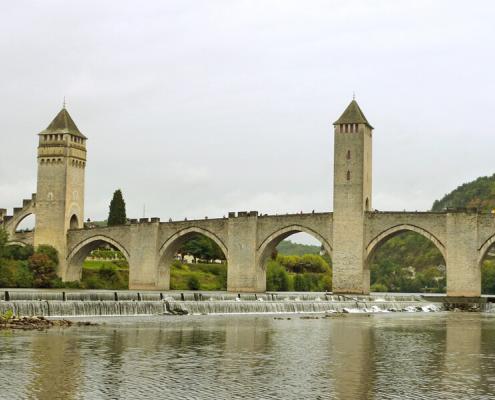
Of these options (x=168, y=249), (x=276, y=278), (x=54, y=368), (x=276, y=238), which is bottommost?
(x=54, y=368)

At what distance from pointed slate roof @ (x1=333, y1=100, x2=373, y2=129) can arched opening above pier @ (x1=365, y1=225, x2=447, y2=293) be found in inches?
1019

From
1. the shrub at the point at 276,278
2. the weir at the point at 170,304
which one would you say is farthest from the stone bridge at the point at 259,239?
the shrub at the point at 276,278

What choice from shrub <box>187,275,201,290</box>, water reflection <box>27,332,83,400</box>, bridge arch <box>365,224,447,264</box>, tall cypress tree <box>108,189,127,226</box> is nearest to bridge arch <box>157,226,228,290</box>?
shrub <box>187,275,201,290</box>

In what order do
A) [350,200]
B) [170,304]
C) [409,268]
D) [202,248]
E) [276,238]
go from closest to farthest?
[170,304] → [350,200] → [276,238] → [202,248] → [409,268]

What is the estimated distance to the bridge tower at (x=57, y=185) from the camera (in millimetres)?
58656

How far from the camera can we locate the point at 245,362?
18.0 m

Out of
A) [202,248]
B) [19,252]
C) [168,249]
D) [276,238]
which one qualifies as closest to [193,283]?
[168,249]

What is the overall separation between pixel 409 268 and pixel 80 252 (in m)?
51.9

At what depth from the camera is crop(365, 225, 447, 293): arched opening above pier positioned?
85.9 meters

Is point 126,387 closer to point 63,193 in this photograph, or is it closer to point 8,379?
point 8,379

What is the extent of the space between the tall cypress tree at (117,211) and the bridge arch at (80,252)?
7350mm

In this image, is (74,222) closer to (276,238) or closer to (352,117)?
(276,238)

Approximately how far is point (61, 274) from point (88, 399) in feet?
152

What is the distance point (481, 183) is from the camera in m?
118
